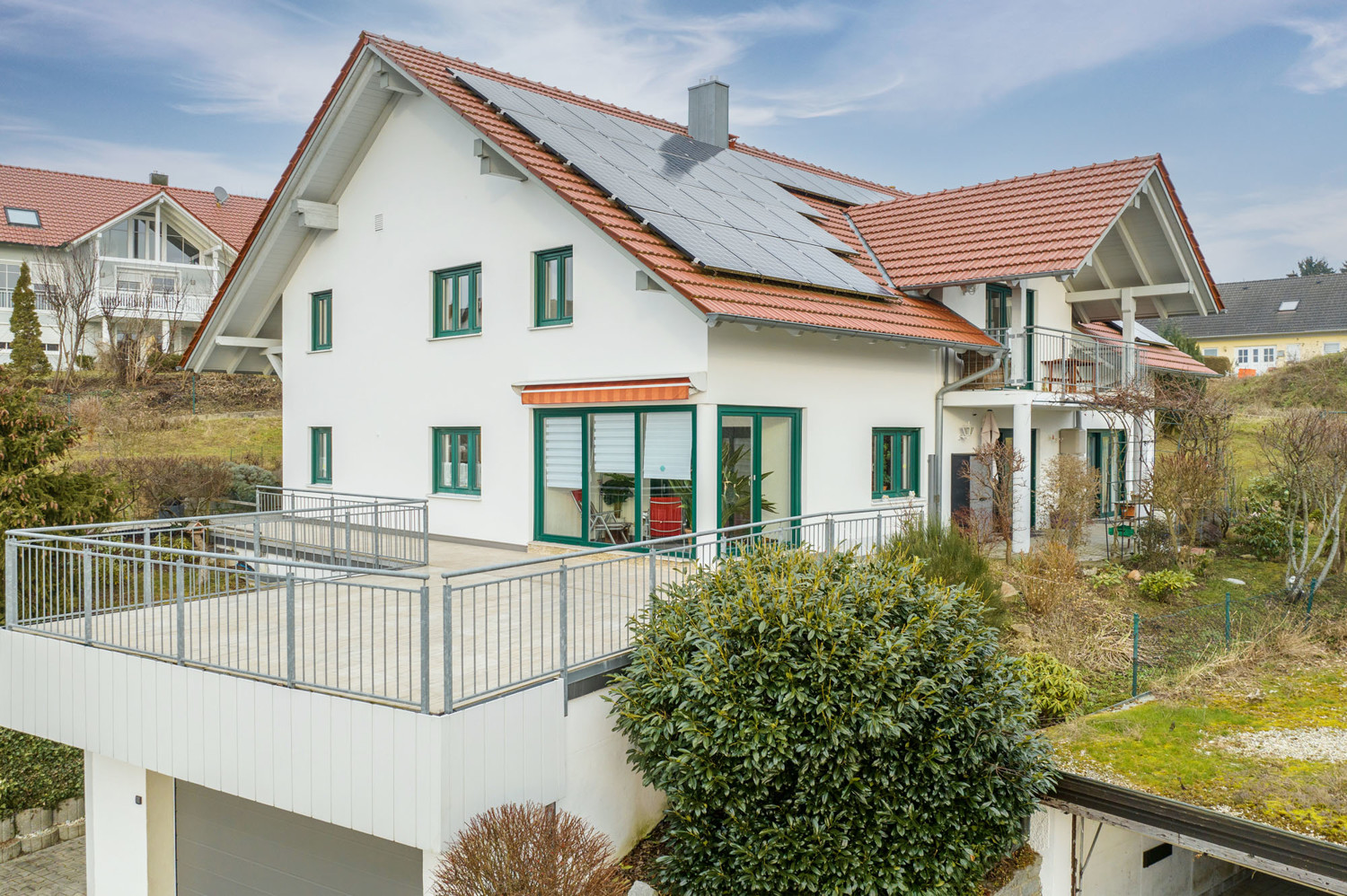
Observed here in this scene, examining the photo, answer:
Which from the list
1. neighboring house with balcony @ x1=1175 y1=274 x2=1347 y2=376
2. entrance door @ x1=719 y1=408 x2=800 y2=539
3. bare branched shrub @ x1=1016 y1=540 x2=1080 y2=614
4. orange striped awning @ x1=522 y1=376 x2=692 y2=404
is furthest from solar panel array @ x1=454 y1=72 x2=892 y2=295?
neighboring house with balcony @ x1=1175 y1=274 x2=1347 y2=376

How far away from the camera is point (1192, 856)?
10.7 meters

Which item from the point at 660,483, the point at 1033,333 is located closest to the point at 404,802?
the point at 660,483

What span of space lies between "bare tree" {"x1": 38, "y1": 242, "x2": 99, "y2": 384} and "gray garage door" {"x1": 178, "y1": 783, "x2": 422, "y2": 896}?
2620 cm

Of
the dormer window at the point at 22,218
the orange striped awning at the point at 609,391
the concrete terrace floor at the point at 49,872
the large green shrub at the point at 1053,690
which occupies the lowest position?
the concrete terrace floor at the point at 49,872

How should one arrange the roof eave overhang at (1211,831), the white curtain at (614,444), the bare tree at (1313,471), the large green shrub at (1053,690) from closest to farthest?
the roof eave overhang at (1211,831) < the large green shrub at (1053,690) < the white curtain at (614,444) < the bare tree at (1313,471)

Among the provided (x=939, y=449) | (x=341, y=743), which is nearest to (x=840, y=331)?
(x=939, y=449)

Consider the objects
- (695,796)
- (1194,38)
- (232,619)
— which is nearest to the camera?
(695,796)

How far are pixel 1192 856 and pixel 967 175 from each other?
50807 mm

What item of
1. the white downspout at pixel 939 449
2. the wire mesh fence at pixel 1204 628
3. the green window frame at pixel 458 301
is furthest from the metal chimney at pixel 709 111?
the wire mesh fence at pixel 1204 628

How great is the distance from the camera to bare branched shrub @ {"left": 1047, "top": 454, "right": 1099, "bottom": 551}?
15688 millimetres

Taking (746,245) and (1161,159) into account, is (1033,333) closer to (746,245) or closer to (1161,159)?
(1161,159)

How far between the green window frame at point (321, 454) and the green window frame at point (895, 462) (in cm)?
1047

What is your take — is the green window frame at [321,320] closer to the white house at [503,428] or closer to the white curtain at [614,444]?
the white house at [503,428]

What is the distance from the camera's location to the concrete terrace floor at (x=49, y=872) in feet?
36.9
